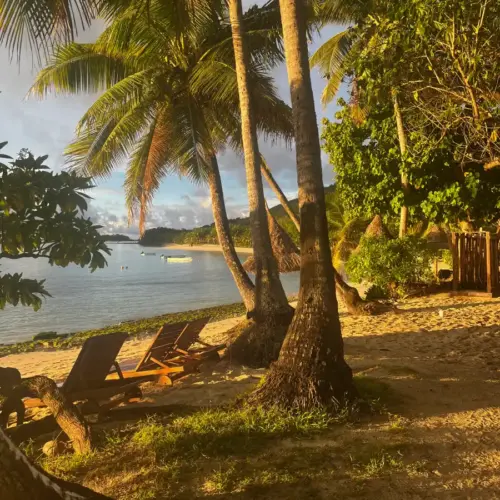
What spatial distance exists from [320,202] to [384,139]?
10.7 meters

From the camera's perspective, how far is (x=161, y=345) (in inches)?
293

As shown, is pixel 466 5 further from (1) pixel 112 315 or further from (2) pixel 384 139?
(1) pixel 112 315

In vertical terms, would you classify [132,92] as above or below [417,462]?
above

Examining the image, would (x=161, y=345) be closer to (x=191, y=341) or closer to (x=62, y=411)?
(x=191, y=341)

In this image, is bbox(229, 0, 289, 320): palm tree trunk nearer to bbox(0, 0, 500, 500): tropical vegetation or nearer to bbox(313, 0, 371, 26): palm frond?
bbox(0, 0, 500, 500): tropical vegetation

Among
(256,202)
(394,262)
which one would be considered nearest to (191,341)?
(256,202)

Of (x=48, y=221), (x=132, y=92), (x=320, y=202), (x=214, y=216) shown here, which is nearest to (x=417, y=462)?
(x=320, y=202)

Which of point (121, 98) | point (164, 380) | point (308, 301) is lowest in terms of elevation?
point (164, 380)

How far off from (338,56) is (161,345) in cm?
1234

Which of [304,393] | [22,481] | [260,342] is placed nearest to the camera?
[22,481]

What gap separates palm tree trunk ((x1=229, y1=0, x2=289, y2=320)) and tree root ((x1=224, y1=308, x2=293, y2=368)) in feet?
0.57

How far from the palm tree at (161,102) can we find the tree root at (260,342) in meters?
2.57

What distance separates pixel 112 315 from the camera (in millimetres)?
26500

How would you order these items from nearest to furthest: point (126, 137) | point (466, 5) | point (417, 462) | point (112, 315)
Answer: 1. point (417, 462)
2. point (466, 5)
3. point (126, 137)
4. point (112, 315)
